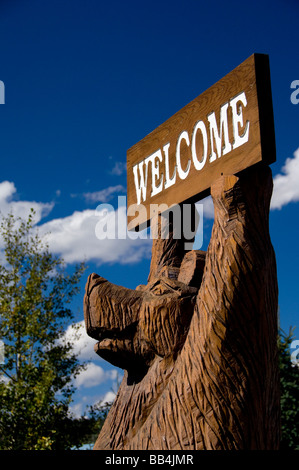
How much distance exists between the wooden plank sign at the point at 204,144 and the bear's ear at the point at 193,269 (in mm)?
273

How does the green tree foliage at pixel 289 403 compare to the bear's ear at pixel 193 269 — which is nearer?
the bear's ear at pixel 193 269

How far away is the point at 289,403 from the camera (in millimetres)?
9547

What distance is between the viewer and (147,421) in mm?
2375

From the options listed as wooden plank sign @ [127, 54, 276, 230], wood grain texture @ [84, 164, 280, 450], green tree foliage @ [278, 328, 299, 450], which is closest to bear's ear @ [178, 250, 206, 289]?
wood grain texture @ [84, 164, 280, 450]

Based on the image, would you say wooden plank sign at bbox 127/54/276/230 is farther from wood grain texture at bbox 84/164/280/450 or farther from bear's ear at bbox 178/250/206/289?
bear's ear at bbox 178/250/206/289

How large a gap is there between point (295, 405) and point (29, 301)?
16.3 feet

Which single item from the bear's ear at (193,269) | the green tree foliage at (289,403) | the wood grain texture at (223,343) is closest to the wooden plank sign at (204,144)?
the wood grain texture at (223,343)

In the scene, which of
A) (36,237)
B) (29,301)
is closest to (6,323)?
(29,301)

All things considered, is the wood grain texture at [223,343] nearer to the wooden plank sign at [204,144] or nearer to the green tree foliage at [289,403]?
the wooden plank sign at [204,144]

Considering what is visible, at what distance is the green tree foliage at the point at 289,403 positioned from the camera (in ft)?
30.8

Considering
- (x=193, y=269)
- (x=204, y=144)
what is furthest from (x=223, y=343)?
(x=204, y=144)

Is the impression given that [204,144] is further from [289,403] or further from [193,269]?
[289,403]

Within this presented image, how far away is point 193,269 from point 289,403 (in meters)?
7.81
